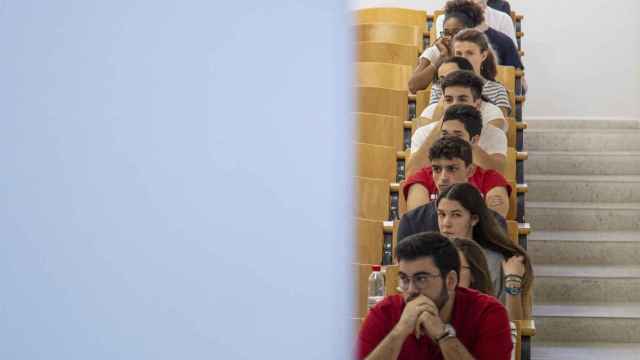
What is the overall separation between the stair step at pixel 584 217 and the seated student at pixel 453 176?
0.67 m

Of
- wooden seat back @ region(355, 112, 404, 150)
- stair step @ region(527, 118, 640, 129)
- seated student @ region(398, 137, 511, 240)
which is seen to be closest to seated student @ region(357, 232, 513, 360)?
seated student @ region(398, 137, 511, 240)

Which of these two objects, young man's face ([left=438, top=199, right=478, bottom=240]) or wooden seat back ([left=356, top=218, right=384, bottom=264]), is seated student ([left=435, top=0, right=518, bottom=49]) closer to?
wooden seat back ([left=356, top=218, right=384, bottom=264])

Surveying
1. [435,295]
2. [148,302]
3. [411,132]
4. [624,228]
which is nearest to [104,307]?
[148,302]

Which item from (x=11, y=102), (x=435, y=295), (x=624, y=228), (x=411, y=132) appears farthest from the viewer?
(x=624, y=228)

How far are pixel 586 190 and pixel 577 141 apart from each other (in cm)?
31

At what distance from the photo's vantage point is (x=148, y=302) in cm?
15

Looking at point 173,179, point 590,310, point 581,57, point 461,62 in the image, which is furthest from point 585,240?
point 173,179

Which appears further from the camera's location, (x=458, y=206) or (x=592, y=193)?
(x=592, y=193)

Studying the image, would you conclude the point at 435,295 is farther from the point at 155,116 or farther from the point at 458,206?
the point at 155,116

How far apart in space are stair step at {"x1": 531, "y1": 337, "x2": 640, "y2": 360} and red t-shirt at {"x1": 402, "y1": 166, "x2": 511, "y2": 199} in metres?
0.32

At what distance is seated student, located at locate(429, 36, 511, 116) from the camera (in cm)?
210

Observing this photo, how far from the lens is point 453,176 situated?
163 centimetres

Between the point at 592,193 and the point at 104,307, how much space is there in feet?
8.32

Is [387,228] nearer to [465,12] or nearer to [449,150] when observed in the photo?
[449,150]
